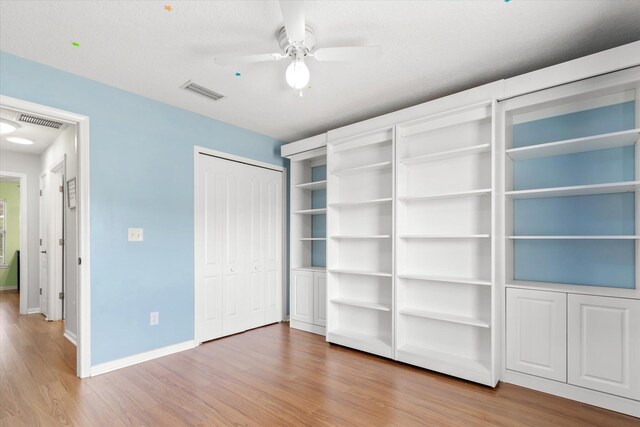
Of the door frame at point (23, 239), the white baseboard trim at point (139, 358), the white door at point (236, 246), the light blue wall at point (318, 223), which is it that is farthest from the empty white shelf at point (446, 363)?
the door frame at point (23, 239)

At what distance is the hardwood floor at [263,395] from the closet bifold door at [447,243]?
0.26 metres

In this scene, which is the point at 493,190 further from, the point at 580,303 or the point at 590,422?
the point at 590,422

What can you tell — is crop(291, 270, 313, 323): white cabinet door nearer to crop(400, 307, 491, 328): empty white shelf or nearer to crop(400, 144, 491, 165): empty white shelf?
crop(400, 307, 491, 328): empty white shelf

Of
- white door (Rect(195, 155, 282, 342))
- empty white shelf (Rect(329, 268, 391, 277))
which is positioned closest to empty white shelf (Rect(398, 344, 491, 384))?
empty white shelf (Rect(329, 268, 391, 277))

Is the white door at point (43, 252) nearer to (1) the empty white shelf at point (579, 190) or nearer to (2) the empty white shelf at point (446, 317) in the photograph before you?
(2) the empty white shelf at point (446, 317)

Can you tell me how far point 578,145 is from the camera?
8.09ft

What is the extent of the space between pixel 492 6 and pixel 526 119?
4.17ft

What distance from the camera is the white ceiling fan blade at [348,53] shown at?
77.4 inches

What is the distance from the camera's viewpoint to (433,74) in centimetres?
280

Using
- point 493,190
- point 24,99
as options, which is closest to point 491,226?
point 493,190

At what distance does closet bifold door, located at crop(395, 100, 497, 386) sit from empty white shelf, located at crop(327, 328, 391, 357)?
18cm

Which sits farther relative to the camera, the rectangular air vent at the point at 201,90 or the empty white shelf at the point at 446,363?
the rectangular air vent at the point at 201,90

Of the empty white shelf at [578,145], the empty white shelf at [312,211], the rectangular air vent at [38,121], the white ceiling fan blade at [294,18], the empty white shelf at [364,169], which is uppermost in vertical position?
the white ceiling fan blade at [294,18]

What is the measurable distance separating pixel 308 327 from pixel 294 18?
3442mm
